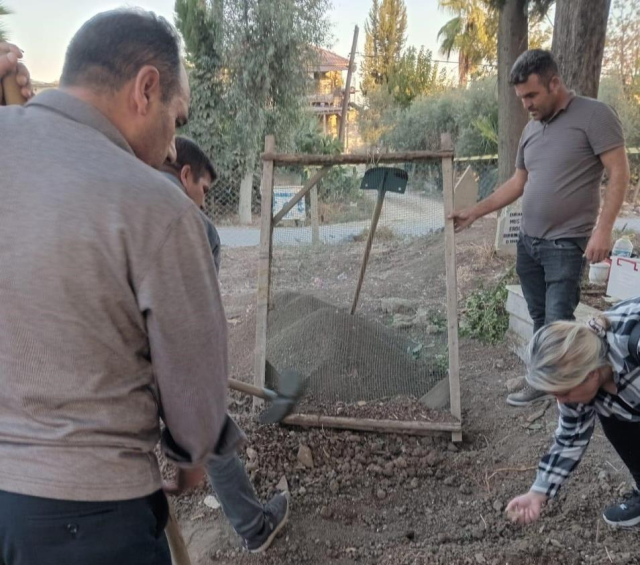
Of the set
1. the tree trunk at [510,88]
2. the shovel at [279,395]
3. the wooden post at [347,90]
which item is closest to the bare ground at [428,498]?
the shovel at [279,395]

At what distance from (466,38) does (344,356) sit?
25.7 meters

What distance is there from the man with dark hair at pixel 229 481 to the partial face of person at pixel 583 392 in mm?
1112

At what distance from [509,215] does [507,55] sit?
8.63ft

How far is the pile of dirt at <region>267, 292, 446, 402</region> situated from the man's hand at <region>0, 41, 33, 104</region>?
234 cm

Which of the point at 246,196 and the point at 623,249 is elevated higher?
the point at 623,249

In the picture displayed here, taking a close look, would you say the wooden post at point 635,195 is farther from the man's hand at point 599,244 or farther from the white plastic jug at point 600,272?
→ the man's hand at point 599,244

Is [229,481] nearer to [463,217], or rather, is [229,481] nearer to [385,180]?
[463,217]

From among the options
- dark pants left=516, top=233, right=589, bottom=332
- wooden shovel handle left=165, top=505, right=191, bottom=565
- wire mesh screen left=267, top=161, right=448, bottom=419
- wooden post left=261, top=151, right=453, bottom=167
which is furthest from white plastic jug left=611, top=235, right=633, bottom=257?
wooden shovel handle left=165, top=505, right=191, bottom=565

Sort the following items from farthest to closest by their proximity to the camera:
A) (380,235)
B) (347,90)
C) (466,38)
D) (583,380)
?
(466,38), (347,90), (380,235), (583,380)

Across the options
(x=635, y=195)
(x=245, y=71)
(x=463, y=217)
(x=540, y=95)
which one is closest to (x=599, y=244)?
(x=463, y=217)

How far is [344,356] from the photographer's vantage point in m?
3.56

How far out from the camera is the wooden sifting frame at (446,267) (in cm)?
303

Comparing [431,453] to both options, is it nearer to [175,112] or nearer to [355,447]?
[355,447]

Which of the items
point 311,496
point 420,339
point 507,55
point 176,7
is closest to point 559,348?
point 311,496
